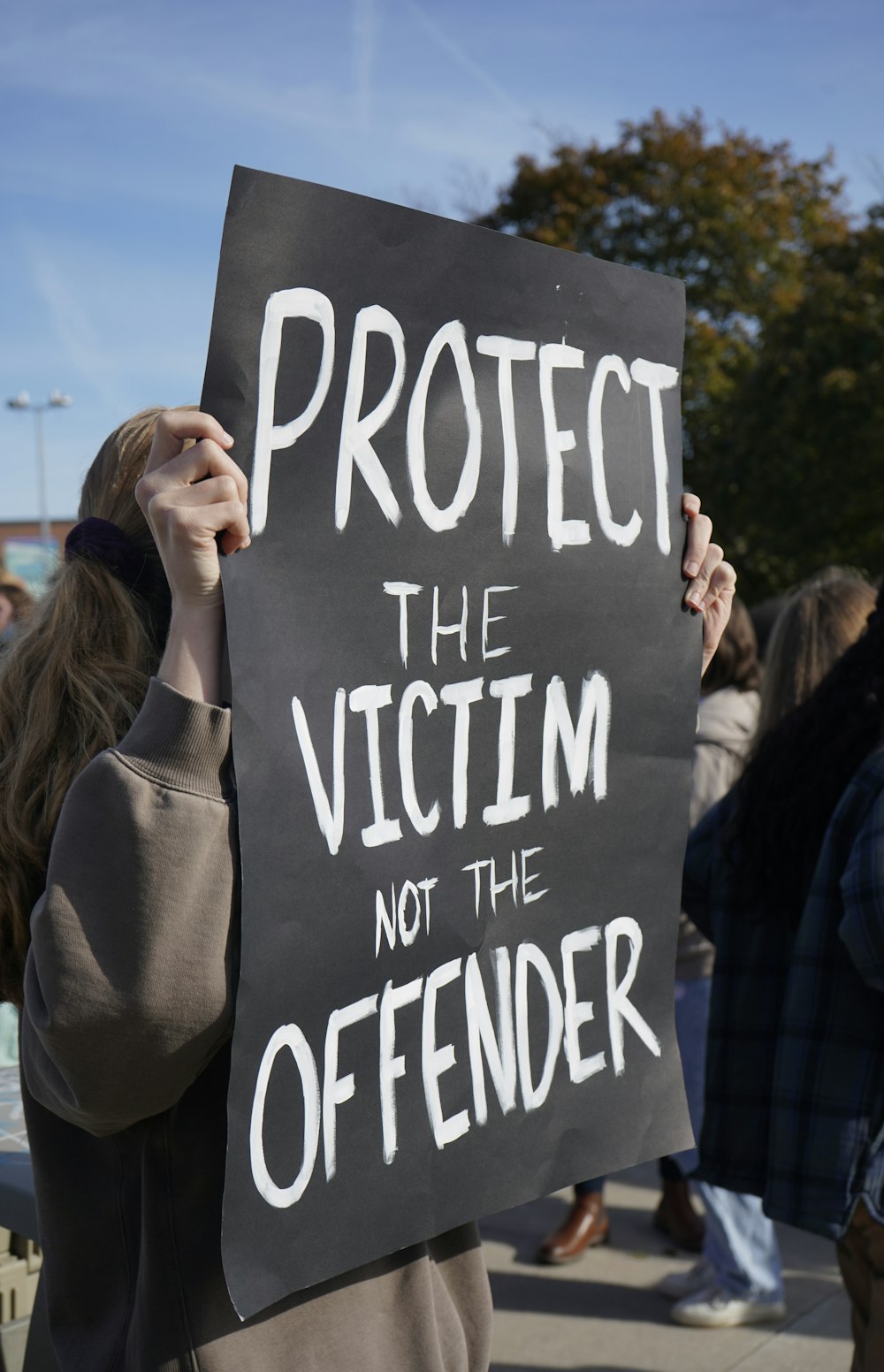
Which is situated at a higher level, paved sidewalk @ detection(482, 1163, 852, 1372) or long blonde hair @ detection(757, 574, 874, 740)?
long blonde hair @ detection(757, 574, 874, 740)

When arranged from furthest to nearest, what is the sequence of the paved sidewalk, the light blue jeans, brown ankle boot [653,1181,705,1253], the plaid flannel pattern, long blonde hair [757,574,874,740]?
brown ankle boot [653,1181,705,1253], the light blue jeans, the paved sidewalk, long blonde hair [757,574,874,740], the plaid flannel pattern

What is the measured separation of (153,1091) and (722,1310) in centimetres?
292

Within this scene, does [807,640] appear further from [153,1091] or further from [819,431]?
[819,431]

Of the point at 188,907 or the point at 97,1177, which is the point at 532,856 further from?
the point at 97,1177

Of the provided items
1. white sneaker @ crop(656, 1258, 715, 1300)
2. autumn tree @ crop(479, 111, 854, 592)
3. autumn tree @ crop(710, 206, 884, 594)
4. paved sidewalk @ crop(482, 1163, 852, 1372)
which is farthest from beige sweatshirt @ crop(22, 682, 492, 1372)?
autumn tree @ crop(479, 111, 854, 592)

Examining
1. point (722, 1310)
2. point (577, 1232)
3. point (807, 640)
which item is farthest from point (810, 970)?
point (577, 1232)

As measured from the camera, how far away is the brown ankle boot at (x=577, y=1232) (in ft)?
12.7

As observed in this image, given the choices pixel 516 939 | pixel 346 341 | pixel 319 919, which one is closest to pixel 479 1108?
pixel 516 939

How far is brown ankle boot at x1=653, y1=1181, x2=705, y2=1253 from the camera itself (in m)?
3.99

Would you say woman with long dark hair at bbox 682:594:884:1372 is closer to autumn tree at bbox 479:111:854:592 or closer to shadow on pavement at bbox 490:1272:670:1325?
shadow on pavement at bbox 490:1272:670:1325

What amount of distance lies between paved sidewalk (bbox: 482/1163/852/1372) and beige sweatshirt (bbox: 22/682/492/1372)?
2.30 meters

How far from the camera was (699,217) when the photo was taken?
20266 mm

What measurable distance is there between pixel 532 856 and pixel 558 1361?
8.26 feet

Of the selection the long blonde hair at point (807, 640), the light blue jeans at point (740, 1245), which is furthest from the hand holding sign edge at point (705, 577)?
the light blue jeans at point (740, 1245)
